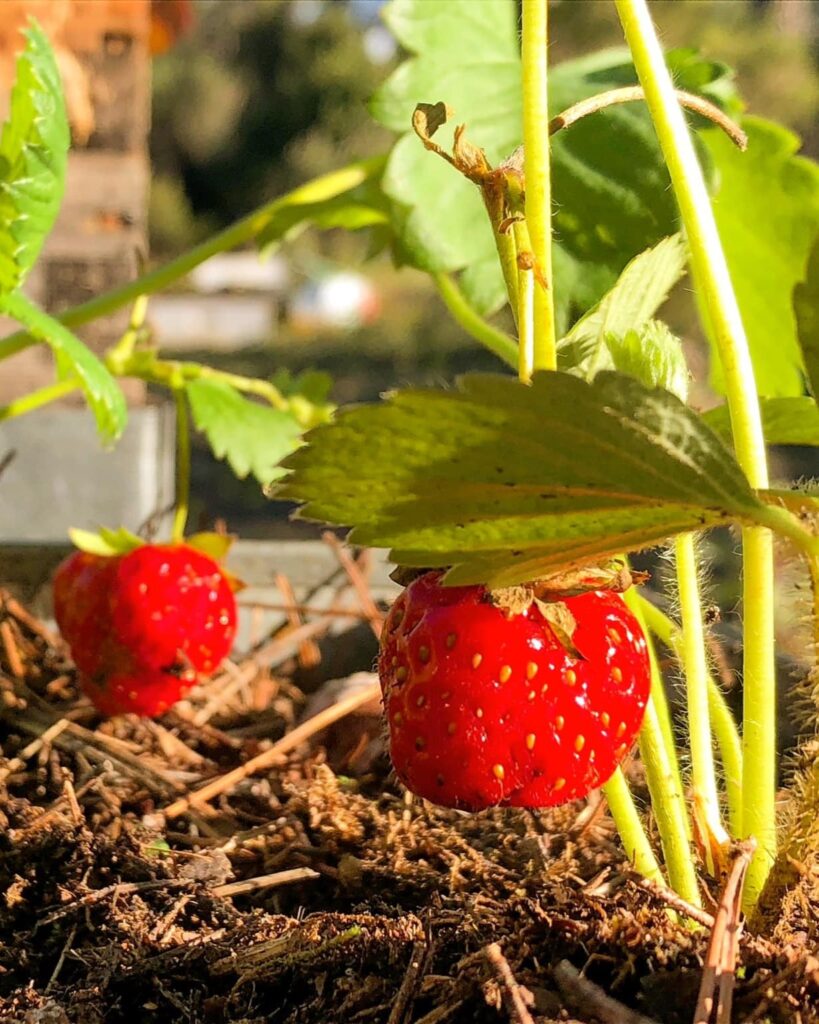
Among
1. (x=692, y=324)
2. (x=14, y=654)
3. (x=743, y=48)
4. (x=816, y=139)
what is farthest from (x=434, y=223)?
(x=816, y=139)

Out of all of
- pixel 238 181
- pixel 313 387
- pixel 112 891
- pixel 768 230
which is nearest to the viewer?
pixel 112 891

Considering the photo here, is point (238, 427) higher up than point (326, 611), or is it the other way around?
point (238, 427)

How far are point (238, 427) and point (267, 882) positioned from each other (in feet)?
1.47

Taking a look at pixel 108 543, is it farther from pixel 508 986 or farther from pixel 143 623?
pixel 508 986

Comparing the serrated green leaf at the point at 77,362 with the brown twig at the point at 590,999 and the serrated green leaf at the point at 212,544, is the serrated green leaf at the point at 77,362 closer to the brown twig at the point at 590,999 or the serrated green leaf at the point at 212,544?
the serrated green leaf at the point at 212,544

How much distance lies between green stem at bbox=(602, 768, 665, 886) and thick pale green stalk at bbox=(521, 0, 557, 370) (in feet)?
0.59

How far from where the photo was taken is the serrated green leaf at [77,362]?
2.21 ft

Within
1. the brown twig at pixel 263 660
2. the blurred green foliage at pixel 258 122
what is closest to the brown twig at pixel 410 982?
the brown twig at pixel 263 660

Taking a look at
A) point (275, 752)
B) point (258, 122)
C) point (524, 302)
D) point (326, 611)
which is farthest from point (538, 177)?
point (258, 122)

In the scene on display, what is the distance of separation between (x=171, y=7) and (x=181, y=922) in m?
1.48

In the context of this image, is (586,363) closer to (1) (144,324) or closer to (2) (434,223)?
(2) (434,223)

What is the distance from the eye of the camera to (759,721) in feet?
1.42

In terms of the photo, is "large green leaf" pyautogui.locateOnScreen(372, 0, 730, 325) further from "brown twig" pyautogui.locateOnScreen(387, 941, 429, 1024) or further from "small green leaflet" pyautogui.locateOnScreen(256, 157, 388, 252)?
"brown twig" pyautogui.locateOnScreen(387, 941, 429, 1024)

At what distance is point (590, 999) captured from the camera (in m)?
0.40
